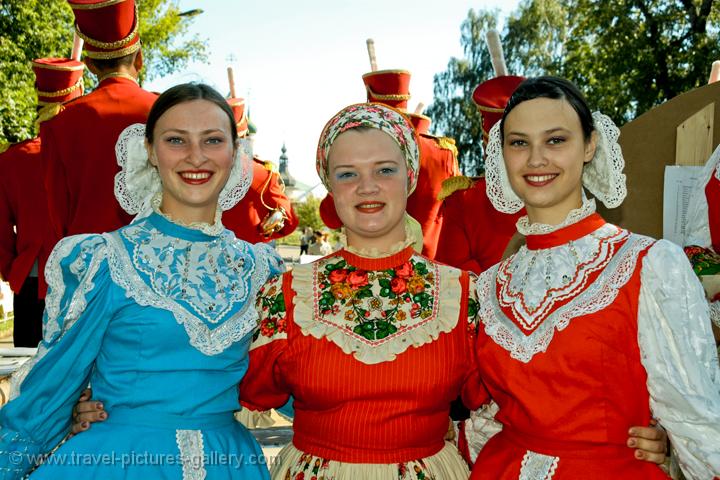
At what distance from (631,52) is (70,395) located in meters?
14.8

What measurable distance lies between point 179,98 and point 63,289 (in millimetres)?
712

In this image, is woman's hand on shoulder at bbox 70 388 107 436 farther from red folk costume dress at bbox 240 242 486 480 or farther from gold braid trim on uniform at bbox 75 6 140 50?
gold braid trim on uniform at bbox 75 6 140 50

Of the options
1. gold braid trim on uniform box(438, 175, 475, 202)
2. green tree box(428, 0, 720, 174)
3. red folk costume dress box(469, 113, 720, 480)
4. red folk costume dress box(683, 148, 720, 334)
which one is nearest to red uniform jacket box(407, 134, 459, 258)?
gold braid trim on uniform box(438, 175, 475, 202)

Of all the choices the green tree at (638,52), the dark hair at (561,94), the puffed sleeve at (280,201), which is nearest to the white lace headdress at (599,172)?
the dark hair at (561,94)

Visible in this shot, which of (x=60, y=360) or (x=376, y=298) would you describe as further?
(x=376, y=298)

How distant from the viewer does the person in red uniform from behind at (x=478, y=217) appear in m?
4.09

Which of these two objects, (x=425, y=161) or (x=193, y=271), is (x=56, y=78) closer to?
(x=425, y=161)

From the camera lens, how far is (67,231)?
3379 mm

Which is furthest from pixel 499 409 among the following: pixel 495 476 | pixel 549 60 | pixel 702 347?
pixel 549 60

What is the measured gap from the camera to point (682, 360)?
1.65m

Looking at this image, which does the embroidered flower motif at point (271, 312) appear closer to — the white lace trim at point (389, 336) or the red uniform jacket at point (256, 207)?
the white lace trim at point (389, 336)

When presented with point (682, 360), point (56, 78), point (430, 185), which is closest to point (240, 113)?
point (56, 78)

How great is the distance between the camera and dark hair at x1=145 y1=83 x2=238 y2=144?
7.16ft

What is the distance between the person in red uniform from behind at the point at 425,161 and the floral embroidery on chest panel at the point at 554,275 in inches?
94.3
